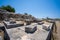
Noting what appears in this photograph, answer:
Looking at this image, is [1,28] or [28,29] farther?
[1,28]

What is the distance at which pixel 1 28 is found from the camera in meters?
2.19

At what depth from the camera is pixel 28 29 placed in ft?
5.25

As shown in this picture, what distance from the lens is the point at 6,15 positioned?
587 cm

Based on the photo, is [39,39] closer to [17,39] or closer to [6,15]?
[17,39]

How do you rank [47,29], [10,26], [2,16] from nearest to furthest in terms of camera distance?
[47,29], [10,26], [2,16]

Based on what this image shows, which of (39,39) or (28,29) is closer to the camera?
(39,39)

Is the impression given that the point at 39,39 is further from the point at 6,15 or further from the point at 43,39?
the point at 6,15

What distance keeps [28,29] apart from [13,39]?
43cm

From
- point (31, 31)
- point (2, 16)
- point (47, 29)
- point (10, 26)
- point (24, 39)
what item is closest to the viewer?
point (24, 39)

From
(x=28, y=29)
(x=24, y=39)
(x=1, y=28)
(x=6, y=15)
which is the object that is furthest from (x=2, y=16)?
(x=24, y=39)

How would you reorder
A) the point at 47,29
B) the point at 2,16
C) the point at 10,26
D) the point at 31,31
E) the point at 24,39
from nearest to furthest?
the point at 24,39
the point at 31,31
the point at 47,29
the point at 10,26
the point at 2,16

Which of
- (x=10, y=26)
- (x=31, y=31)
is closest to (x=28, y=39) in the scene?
(x=31, y=31)

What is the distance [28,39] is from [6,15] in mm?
4974

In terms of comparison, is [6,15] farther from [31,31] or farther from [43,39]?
[43,39]
